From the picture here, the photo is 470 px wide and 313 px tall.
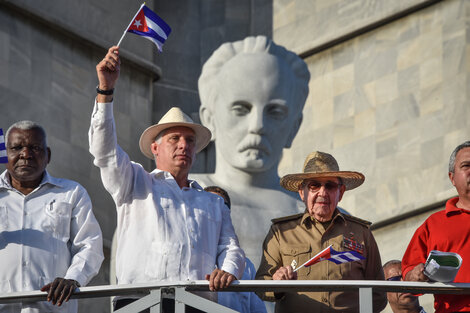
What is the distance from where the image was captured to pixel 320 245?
12617 mm

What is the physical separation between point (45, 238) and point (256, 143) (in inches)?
199

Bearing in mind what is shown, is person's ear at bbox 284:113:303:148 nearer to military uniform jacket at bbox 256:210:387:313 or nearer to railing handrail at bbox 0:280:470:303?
military uniform jacket at bbox 256:210:387:313

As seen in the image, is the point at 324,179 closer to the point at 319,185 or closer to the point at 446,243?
the point at 319,185

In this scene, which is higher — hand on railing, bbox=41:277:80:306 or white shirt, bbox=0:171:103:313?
white shirt, bbox=0:171:103:313

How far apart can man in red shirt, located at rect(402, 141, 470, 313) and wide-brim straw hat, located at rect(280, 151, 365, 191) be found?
2.63ft

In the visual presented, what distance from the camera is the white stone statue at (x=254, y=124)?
1747 cm

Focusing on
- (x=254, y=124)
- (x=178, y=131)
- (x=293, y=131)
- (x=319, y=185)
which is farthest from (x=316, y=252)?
(x=293, y=131)

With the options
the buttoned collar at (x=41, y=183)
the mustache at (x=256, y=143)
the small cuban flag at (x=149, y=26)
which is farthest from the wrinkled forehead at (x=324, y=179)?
the mustache at (x=256, y=143)

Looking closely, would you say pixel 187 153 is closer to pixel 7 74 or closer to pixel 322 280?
pixel 322 280

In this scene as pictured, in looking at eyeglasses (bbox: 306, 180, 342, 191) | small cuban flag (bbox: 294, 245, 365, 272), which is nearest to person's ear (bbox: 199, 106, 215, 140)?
eyeglasses (bbox: 306, 180, 342, 191)

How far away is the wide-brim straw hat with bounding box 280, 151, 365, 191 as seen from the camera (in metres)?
12.8

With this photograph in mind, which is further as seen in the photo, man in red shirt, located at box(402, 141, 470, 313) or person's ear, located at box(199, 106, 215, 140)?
person's ear, located at box(199, 106, 215, 140)

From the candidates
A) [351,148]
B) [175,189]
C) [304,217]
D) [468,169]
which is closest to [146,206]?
[175,189]

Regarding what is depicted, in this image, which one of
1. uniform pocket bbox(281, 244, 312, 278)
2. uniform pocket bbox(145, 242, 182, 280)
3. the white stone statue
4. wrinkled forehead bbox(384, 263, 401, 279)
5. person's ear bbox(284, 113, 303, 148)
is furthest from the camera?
person's ear bbox(284, 113, 303, 148)
